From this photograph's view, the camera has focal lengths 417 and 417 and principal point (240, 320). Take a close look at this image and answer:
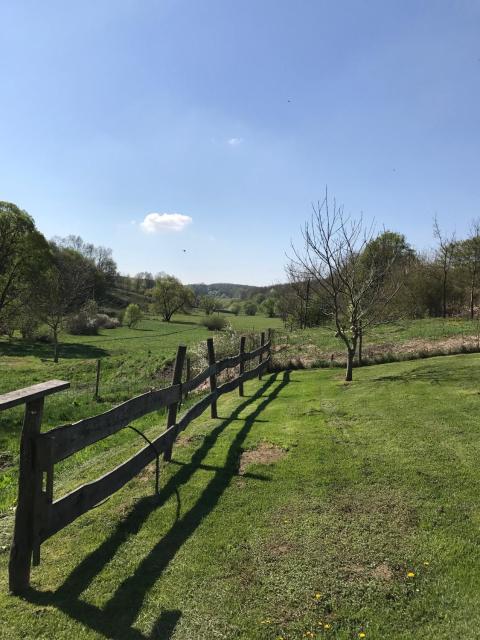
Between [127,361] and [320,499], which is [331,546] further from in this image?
[127,361]

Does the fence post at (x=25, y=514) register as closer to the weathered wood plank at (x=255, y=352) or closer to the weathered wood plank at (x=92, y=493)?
the weathered wood plank at (x=92, y=493)

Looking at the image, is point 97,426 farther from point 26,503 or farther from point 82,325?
point 82,325

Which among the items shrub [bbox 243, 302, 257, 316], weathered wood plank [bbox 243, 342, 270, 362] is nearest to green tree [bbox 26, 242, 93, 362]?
weathered wood plank [bbox 243, 342, 270, 362]

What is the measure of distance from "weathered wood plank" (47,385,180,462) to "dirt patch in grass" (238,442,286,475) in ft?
5.26

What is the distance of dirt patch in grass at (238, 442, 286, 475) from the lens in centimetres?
664

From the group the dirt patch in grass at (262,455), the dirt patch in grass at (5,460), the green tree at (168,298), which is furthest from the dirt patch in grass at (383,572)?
the green tree at (168,298)

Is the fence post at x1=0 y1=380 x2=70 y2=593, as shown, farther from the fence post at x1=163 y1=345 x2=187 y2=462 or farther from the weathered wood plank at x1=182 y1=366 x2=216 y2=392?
the weathered wood plank at x1=182 y1=366 x2=216 y2=392

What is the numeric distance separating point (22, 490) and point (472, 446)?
6.42 m

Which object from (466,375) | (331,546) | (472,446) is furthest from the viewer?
(466,375)

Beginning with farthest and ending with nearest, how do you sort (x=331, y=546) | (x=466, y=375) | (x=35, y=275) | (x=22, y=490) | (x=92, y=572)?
(x=35, y=275)
(x=466, y=375)
(x=331, y=546)
(x=92, y=572)
(x=22, y=490)

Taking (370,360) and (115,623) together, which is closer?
(115,623)

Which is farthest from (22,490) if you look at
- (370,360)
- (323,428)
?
(370,360)

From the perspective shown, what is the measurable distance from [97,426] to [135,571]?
4.76 ft

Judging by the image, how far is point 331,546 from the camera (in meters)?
4.23
